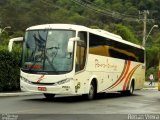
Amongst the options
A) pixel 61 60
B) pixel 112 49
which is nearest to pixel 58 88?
pixel 61 60

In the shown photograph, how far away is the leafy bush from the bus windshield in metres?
6.77

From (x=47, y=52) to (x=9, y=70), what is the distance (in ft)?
26.7

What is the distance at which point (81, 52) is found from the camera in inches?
824

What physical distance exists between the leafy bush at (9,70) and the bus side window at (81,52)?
749 cm

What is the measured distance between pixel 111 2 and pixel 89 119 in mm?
70151

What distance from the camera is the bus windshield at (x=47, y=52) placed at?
19.9 metres

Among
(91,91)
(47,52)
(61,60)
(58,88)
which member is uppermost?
(47,52)

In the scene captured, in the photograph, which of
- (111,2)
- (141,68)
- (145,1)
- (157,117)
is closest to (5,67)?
(141,68)

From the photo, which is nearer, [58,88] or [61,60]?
[58,88]

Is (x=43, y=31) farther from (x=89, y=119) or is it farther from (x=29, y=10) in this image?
(x=29, y=10)

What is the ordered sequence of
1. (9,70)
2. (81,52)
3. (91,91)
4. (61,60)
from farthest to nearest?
1. (9,70)
2. (91,91)
3. (81,52)
4. (61,60)

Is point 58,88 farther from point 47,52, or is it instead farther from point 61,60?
point 47,52

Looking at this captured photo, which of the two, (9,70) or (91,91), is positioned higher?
(9,70)

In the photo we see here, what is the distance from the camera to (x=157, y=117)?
14664 millimetres
